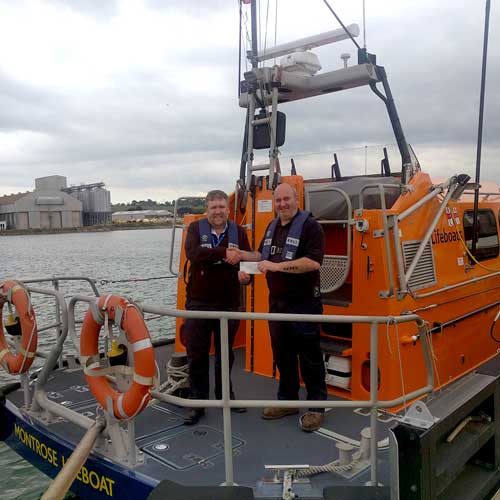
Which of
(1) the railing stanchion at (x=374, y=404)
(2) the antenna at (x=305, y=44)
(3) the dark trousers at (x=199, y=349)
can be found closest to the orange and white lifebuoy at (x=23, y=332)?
(3) the dark trousers at (x=199, y=349)

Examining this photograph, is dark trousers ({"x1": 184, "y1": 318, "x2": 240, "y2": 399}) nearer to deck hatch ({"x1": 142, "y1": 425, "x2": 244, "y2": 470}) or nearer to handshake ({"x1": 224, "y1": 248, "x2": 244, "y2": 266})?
deck hatch ({"x1": 142, "y1": 425, "x2": 244, "y2": 470})

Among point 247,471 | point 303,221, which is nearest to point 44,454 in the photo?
point 247,471

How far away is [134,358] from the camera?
2707 millimetres

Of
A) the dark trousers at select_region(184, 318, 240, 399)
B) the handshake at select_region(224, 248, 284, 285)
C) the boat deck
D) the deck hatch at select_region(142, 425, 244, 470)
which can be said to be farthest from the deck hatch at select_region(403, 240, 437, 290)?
the deck hatch at select_region(142, 425, 244, 470)

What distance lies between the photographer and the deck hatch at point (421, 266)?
404 centimetres

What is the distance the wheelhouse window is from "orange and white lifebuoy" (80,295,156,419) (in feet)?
11.2

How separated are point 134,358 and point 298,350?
1318 millimetres

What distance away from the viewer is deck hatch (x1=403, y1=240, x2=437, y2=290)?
4043 mm

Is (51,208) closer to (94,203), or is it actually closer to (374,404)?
(94,203)

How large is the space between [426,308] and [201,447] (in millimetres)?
2019

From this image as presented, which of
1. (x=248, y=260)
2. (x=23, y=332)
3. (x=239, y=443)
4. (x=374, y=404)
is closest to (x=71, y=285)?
(x=23, y=332)

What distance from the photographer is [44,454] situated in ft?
11.5

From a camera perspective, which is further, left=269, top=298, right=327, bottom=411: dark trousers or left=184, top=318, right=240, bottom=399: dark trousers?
left=184, top=318, right=240, bottom=399: dark trousers

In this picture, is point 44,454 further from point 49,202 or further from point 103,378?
point 49,202
